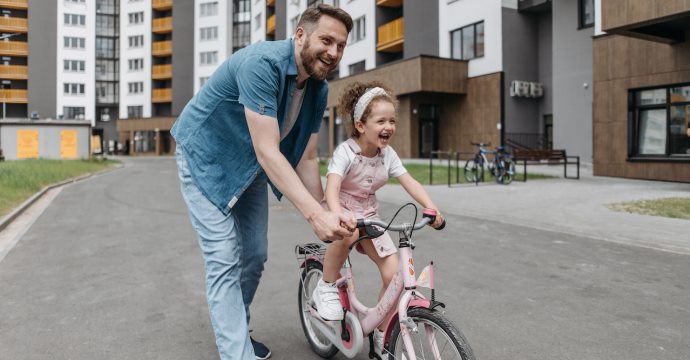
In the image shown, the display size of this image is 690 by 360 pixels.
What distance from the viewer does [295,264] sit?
19.3ft

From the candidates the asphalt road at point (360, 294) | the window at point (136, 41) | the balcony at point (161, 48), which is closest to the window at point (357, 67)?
the asphalt road at point (360, 294)

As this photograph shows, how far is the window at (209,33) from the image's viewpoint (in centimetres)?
6378

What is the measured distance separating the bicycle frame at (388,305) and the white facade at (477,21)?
24455 millimetres

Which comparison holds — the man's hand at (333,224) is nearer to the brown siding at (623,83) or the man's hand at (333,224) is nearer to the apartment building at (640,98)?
the apartment building at (640,98)

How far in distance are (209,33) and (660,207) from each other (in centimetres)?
6163

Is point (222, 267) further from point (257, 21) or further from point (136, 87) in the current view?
point (136, 87)

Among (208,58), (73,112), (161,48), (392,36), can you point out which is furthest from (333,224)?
(73,112)

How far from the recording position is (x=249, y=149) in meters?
2.71

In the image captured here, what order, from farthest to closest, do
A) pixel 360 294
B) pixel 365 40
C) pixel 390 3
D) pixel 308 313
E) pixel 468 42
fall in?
pixel 365 40, pixel 390 3, pixel 468 42, pixel 360 294, pixel 308 313

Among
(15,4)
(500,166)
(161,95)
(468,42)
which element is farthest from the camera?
(161,95)

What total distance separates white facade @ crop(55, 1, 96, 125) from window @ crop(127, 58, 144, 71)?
4.45 metres

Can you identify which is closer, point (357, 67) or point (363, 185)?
point (363, 185)

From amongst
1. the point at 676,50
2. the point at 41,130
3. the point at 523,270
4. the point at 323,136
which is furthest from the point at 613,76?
the point at 41,130

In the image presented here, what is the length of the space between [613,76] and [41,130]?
33840 mm
